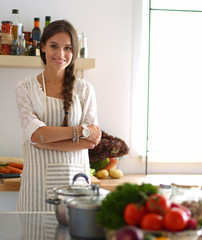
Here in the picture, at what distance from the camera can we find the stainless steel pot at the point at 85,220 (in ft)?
4.25

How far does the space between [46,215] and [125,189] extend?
1.95 ft

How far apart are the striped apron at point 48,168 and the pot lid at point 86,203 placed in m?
0.88

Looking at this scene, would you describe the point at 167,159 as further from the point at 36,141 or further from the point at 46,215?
the point at 46,215

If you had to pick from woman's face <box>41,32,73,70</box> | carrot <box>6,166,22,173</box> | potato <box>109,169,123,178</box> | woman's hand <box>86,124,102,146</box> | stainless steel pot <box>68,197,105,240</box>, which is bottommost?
potato <box>109,169,123,178</box>

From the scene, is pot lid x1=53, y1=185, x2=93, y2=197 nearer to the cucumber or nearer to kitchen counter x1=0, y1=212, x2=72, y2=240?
kitchen counter x1=0, y1=212, x2=72, y2=240

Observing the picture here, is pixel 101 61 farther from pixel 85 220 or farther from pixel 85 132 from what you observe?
pixel 85 220

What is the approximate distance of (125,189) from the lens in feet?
4.17

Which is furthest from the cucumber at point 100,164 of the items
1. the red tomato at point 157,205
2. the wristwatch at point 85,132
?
the red tomato at point 157,205

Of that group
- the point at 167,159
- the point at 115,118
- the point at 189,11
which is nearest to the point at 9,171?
the point at 115,118

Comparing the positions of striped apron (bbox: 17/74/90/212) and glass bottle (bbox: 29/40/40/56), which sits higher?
glass bottle (bbox: 29/40/40/56)

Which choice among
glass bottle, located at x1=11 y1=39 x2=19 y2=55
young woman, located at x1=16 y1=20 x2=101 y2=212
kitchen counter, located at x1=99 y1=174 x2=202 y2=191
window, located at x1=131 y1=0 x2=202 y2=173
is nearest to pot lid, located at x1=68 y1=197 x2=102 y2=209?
young woman, located at x1=16 y1=20 x2=101 y2=212

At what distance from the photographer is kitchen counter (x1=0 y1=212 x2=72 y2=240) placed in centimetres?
146

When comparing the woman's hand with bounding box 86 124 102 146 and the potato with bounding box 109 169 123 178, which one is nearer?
the woman's hand with bounding box 86 124 102 146

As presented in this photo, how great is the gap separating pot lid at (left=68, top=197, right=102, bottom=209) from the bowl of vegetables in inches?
1.4
